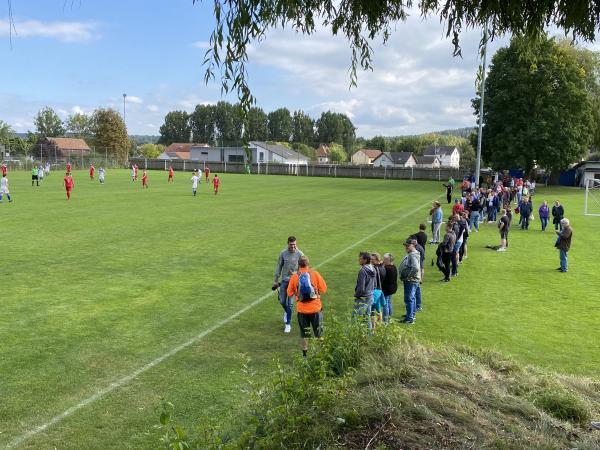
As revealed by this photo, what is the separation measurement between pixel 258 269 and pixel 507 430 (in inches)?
435

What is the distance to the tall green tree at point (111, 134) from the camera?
321ft

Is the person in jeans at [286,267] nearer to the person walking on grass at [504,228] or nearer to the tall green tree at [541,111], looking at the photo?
the person walking on grass at [504,228]

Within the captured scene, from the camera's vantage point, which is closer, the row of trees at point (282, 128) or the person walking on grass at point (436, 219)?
the person walking on grass at point (436, 219)

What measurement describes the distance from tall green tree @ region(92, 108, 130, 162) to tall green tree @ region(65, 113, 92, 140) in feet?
113

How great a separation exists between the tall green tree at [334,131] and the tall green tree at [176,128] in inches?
1617

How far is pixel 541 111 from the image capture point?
49875mm

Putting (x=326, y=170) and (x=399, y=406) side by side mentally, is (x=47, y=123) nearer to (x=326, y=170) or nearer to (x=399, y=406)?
(x=326, y=170)

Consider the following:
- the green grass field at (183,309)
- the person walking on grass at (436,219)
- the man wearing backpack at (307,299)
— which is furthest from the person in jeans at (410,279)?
the person walking on grass at (436,219)

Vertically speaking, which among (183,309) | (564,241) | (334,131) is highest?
(334,131)

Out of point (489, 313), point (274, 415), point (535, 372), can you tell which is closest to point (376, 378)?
point (274, 415)

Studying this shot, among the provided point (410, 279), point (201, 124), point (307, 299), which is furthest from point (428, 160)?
point (307, 299)

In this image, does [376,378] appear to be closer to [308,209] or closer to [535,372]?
[535,372]

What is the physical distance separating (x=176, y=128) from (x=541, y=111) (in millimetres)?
128297

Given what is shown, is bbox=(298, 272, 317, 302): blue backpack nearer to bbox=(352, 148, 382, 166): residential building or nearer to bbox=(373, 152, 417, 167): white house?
bbox=(373, 152, 417, 167): white house
